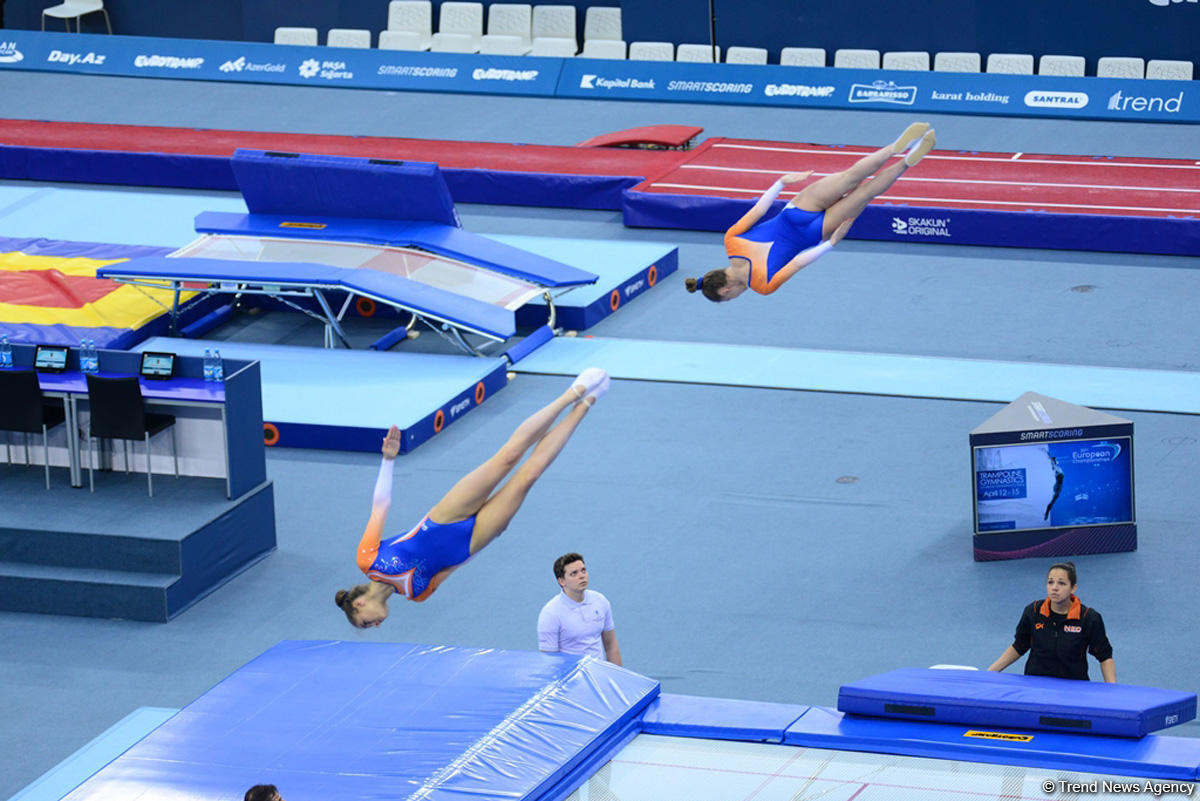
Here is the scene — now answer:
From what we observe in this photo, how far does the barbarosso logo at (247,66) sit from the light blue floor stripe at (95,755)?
14.1 metres

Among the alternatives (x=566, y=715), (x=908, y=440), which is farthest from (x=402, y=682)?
(x=908, y=440)

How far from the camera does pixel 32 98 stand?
21.4 meters

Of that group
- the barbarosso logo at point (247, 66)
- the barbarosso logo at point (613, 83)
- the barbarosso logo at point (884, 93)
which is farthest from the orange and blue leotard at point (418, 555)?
the barbarosso logo at point (247, 66)

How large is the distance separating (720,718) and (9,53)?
58.6 feet

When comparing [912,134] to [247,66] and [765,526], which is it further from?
[247,66]

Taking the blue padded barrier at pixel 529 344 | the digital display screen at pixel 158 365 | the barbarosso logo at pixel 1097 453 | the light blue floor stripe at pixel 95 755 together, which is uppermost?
the digital display screen at pixel 158 365

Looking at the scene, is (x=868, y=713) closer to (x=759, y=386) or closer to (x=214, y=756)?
(x=214, y=756)

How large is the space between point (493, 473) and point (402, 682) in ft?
4.10

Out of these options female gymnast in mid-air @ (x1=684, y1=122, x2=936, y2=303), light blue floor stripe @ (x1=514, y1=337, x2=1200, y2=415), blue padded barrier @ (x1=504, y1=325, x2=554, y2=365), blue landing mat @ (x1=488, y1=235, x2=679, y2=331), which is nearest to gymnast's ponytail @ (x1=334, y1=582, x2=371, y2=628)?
female gymnast in mid-air @ (x1=684, y1=122, x2=936, y2=303)

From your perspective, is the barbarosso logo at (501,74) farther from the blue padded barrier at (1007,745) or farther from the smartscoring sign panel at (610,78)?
the blue padded barrier at (1007,745)

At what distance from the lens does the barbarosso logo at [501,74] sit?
2069 centimetres

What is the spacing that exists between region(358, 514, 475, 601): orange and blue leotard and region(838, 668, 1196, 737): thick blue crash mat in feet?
5.87

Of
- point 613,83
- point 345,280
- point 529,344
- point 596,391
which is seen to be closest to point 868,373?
point 529,344

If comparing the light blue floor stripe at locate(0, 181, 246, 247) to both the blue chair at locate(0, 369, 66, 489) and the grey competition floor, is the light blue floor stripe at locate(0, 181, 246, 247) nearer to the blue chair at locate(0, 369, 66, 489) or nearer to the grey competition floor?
the grey competition floor
